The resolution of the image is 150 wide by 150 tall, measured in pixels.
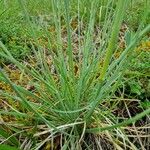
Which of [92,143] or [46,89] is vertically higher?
[46,89]

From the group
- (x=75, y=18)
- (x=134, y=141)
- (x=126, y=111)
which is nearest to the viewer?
(x=134, y=141)

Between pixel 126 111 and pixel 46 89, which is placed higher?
pixel 46 89

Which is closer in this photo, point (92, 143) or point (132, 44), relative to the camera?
point (132, 44)

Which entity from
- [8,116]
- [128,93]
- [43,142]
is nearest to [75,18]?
[128,93]

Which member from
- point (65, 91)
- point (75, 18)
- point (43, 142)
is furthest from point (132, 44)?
point (75, 18)

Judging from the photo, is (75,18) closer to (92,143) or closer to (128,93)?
(128,93)

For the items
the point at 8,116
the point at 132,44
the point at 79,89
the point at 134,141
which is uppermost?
the point at 132,44

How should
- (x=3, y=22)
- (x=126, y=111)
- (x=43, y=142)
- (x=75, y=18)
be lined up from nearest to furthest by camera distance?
(x=43, y=142) → (x=126, y=111) → (x=3, y=22) → (x=75, y=18)

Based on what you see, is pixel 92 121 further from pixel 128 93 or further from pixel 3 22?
pixel 3 22

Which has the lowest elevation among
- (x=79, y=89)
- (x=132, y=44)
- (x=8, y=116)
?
(x=8, y=116)
